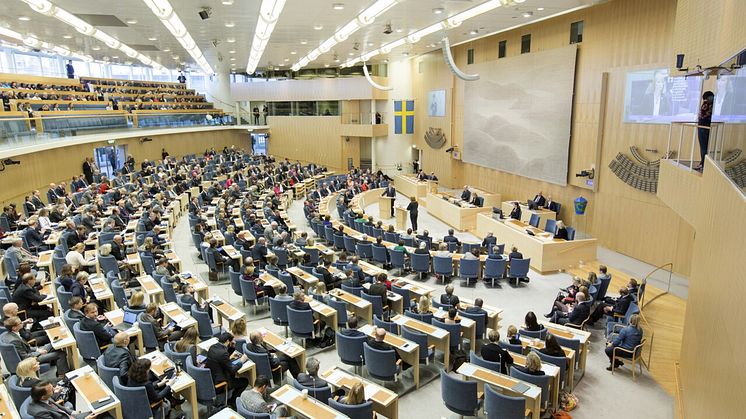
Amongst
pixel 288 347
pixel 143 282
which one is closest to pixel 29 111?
pixel 143 282

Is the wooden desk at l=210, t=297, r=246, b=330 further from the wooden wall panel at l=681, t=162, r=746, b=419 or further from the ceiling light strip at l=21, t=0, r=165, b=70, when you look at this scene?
the ceiling light strip at l=21, t=0, r=165, b=70

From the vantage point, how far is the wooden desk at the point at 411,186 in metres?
24.4

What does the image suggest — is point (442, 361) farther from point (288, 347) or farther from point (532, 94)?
point (532, 94)

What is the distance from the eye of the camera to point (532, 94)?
18797 mm

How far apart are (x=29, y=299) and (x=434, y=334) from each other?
270 inches

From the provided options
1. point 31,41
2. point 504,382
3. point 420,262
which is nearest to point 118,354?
point 504,382

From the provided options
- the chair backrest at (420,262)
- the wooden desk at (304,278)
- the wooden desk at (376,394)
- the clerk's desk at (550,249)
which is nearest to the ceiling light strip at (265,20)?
the wooden desk at (304,278)

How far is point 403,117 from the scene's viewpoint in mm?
31031

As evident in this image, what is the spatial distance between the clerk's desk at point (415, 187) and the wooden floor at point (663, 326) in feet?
37.5

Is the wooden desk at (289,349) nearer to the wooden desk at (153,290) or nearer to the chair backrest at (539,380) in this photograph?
the wooden desk at (153,290)

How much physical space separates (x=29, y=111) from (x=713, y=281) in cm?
2148

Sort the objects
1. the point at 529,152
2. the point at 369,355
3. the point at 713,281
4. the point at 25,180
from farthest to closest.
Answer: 1. the point at 529,152
2. the point at 25,180
3. the point at 369,355
4. the point at 713,281

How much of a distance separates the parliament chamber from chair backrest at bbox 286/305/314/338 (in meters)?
0.03

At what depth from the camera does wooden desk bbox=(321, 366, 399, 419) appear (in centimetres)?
614
